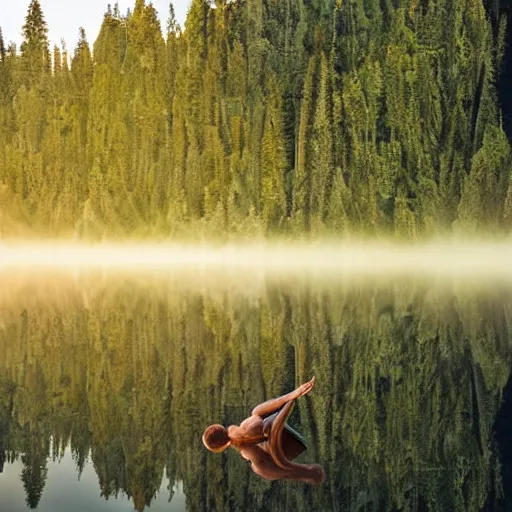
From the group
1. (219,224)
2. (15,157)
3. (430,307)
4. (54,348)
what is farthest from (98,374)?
(15,157)

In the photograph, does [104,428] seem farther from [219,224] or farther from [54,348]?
[219,224]

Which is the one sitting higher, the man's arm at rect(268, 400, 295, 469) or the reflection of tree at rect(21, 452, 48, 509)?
the man's arm at rect(268, 400, 295, 469)

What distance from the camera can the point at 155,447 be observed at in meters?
3.01

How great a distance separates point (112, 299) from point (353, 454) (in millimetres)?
5001

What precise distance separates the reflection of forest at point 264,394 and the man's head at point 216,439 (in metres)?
0.04

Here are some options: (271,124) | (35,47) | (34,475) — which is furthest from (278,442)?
(35,47)

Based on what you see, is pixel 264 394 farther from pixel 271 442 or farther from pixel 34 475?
pixel 34 475

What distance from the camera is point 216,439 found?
2.82m

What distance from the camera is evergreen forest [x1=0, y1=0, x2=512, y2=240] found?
1348 cm

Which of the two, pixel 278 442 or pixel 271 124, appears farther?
pixel 271 124

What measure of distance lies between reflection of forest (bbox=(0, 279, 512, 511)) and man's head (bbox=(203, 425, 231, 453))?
4 cm

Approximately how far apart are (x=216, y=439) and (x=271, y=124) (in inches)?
459

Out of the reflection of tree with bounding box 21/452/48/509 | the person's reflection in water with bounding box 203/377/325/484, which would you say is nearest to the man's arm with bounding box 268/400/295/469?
the person's reflection in water with bounding box 203/377/325/484

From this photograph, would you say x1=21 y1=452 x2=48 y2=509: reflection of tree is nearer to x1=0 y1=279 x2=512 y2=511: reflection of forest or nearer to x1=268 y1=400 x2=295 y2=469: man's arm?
x1=0 y1=279 x2=512 y2=511: reflection of forest
